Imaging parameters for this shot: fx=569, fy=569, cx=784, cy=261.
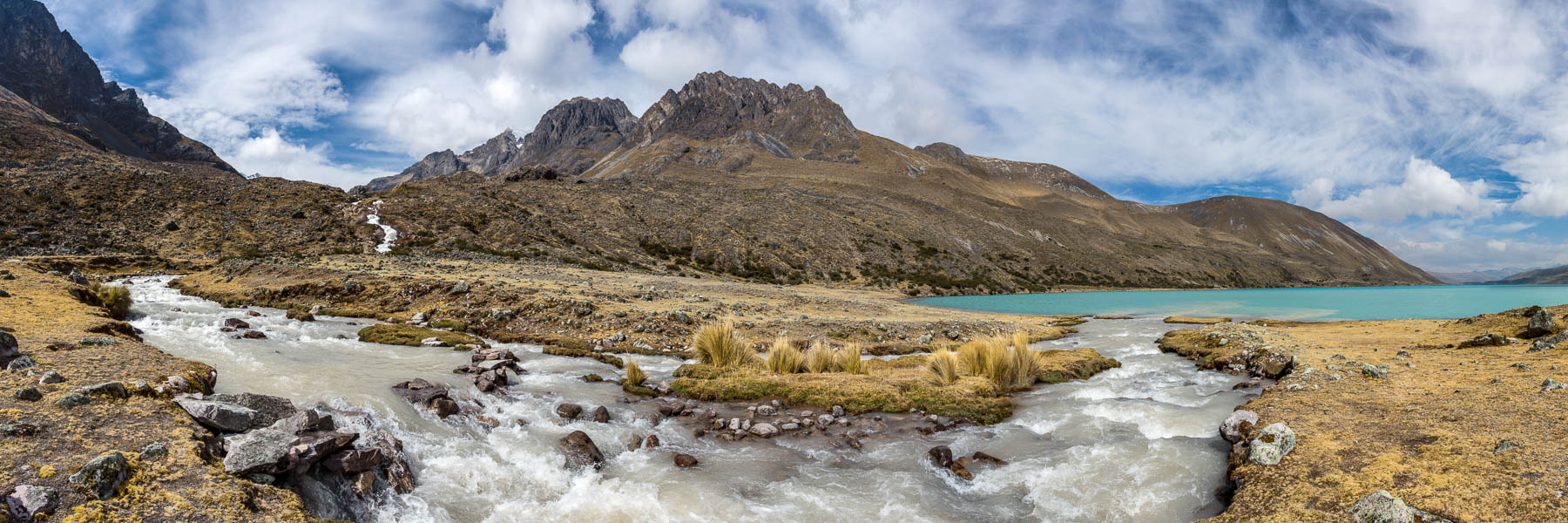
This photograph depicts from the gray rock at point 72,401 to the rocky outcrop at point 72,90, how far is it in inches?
9335

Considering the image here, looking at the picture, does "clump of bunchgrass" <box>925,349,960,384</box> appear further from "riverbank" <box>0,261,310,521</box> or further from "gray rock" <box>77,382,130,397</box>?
"gray rock" <box>77,382,130,397</box>

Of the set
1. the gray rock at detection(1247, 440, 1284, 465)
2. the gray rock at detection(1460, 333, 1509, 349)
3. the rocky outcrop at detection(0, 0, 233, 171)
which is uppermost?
the rocky outcrop at detection(0, 0, 233, 171)

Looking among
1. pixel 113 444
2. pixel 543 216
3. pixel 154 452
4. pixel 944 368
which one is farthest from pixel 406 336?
pixel 543 216

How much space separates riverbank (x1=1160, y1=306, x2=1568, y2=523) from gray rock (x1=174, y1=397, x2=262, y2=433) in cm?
1305

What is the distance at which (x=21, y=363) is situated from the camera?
8.41 m

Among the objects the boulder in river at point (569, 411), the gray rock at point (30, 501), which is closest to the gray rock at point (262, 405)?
the gray rock at point (30, 501)

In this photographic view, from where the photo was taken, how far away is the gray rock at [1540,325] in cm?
1677

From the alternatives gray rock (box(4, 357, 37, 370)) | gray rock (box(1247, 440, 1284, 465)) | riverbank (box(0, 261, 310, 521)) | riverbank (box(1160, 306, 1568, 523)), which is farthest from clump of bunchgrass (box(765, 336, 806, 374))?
gray rock (box(4, 357, 37, 370))

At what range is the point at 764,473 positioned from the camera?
994cm

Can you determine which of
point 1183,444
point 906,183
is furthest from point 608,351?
point 906,183

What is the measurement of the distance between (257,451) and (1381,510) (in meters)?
12.7

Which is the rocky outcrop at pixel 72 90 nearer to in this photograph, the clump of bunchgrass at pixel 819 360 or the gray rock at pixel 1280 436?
the clump of bunchgrass at pixel 819 360

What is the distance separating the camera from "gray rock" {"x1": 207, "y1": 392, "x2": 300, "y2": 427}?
8086 millimetres

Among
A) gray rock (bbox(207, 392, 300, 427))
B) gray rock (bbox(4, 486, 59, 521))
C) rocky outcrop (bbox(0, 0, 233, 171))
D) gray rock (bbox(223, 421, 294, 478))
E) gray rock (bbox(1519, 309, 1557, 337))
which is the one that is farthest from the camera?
rocky outcrop (bbox(0, 0, 233, 171))
